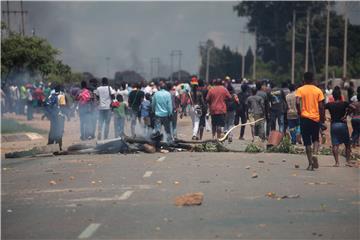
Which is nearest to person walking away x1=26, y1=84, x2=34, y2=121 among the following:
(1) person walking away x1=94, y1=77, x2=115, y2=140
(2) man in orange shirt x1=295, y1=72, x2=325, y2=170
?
(1) person walking away x1=94, y1=77, x2=115, y2=140

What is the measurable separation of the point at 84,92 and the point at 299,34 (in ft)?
263

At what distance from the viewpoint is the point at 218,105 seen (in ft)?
77.6

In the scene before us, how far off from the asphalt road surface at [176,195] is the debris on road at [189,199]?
14 centimetres

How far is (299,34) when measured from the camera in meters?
103

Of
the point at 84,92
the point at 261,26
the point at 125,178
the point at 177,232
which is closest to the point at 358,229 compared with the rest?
the point at 177,232

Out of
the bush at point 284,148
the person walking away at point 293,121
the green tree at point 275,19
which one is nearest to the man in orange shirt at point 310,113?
the bush at point 284,148

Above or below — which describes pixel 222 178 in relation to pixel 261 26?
below

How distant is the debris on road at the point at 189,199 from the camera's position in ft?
38.9

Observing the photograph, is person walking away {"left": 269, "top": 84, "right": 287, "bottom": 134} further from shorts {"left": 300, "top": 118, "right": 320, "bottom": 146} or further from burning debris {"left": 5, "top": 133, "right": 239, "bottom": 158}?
shorts {"left": 300, "top": 118, "right": 320, "bottom": 146}

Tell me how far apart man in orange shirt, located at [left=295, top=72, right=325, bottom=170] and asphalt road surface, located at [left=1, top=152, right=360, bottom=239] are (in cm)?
47

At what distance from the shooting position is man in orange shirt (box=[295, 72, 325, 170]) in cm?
1653

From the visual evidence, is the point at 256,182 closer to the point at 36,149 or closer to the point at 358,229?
the point at 358,229

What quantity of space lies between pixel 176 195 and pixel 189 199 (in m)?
0.74

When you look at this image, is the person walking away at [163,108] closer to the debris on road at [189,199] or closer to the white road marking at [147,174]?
the white road marking at [147,174]
